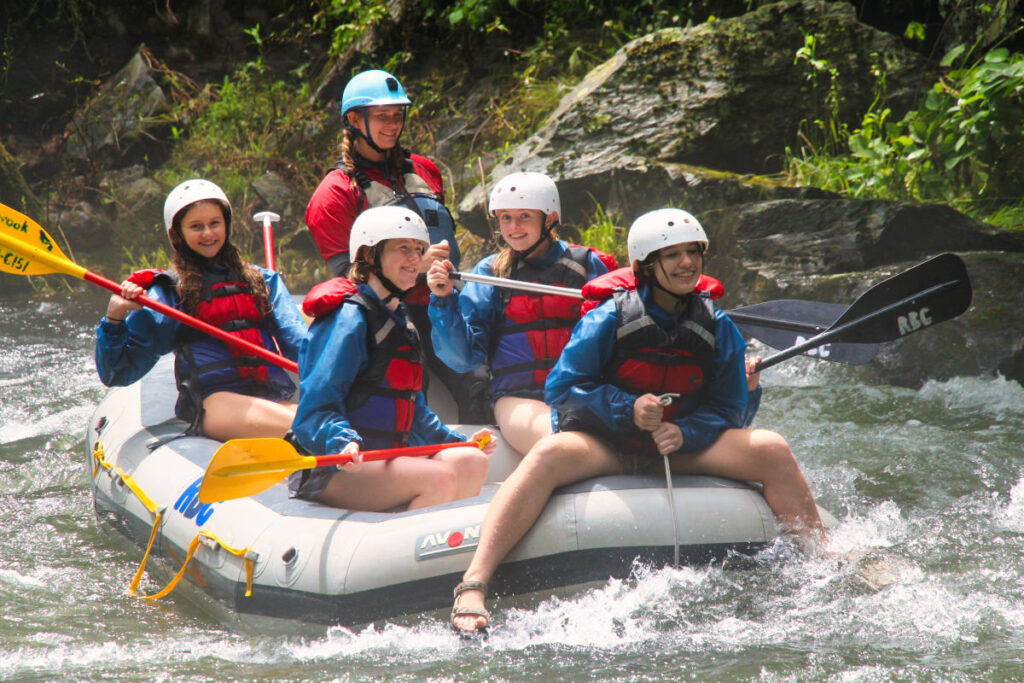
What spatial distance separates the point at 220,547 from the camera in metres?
3.38

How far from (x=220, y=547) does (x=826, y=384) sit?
3.82 m

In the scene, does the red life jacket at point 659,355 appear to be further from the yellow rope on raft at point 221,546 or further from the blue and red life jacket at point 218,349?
the blue and red life jacket at point 218,349

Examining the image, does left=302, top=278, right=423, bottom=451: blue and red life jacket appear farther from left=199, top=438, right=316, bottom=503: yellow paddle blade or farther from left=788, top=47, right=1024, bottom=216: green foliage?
left=788, top=47, right=1024, bottom=216: green foliage

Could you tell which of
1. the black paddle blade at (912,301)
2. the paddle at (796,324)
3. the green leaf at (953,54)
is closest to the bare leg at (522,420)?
the paddle at (796,324)

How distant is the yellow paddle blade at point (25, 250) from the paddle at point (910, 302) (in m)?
3.27

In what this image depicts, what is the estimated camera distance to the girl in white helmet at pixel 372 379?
10.7 feet

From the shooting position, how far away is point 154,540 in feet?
12.2

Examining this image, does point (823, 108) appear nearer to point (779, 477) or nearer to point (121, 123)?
point (779, 477)

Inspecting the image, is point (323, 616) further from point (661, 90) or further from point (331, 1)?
point (331, 1)

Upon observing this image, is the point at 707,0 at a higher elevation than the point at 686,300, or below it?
higher

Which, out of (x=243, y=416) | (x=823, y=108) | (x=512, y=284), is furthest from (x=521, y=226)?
(x=823, y=108)

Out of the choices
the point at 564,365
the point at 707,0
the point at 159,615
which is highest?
the point at 707,0

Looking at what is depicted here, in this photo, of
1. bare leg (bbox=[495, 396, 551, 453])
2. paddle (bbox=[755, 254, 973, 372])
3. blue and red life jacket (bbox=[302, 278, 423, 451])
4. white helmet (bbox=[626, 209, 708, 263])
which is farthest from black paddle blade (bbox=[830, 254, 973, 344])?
blue and red life jacket (bbox=[302, 278, 423, 451])

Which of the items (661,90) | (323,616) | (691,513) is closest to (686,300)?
(691,513)
